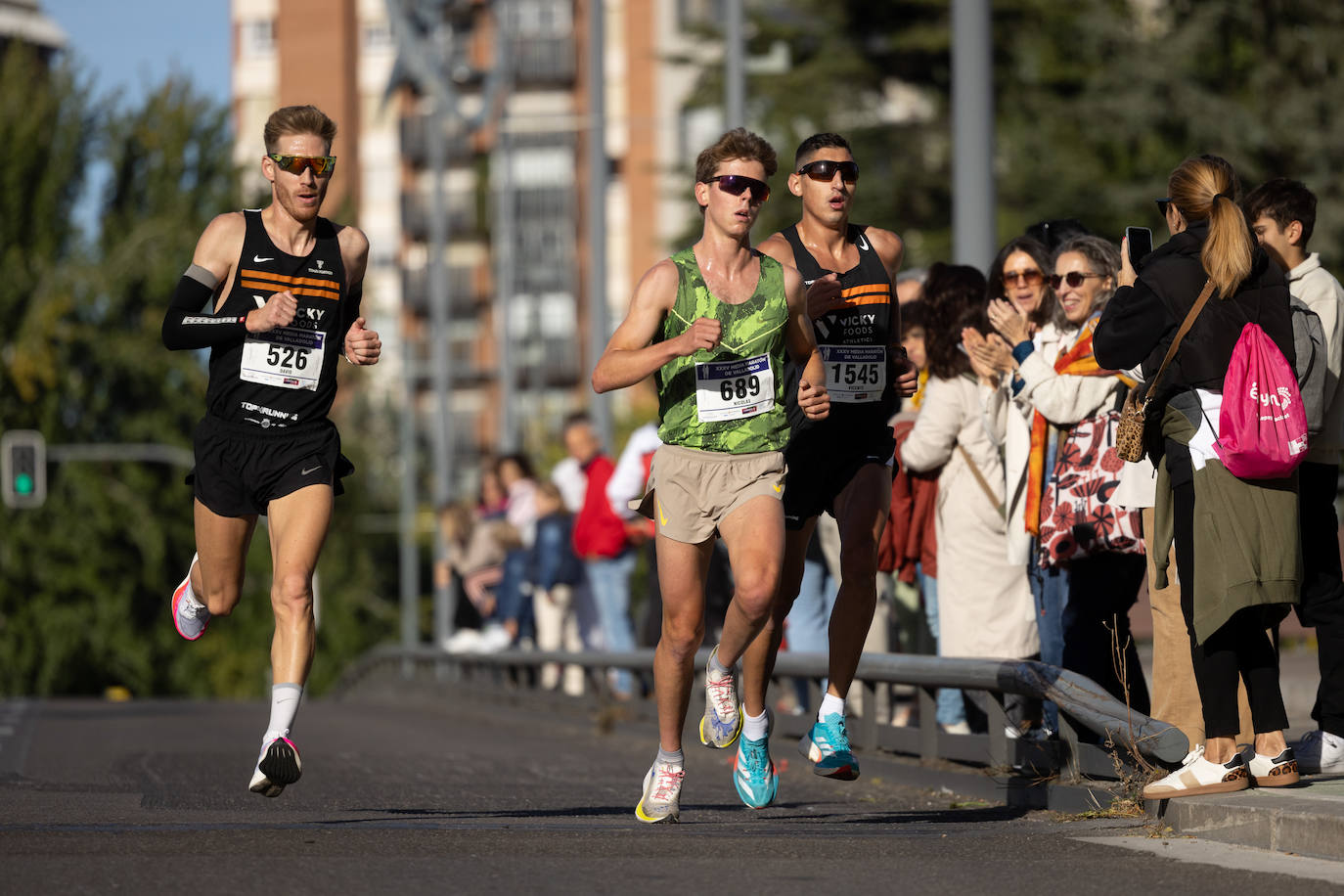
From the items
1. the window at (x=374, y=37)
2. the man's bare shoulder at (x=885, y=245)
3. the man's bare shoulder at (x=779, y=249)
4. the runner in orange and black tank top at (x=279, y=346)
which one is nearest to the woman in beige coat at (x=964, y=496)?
the man's bare shoulder at (x=885, y=245)

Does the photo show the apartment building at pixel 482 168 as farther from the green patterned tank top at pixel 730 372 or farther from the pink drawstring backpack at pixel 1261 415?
the pink drawstring backpack at pixel 1261 415

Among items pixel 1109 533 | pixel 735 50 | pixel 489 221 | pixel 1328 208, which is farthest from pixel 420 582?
pixel 1109 533

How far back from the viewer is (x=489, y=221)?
8300 centimetres

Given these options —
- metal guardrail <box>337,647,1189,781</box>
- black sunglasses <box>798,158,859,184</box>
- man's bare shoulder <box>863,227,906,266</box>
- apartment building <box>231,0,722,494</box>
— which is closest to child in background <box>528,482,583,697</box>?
metal guardrail <box>337,647,1189,781</box>

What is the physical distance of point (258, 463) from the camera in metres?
8.91

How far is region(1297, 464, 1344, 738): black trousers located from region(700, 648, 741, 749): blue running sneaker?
2.13m

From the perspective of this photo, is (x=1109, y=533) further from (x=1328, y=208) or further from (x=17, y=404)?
(x=17, y=404)

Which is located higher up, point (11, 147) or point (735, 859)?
point (11, 147)

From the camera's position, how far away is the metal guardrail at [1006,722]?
27.4 ft

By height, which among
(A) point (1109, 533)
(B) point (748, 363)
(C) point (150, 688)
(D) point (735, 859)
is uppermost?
(B) point (748, 363)

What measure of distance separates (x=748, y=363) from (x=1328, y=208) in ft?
85.6

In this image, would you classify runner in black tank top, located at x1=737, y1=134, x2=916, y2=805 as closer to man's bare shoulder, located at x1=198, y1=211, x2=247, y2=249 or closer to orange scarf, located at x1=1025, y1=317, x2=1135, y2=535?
orange scarf, located at x1=1025, y1=317, x2=1135, y2=535

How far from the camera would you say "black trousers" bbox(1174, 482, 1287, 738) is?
26.5 ft

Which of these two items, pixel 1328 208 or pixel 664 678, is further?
pixel 1328 208
